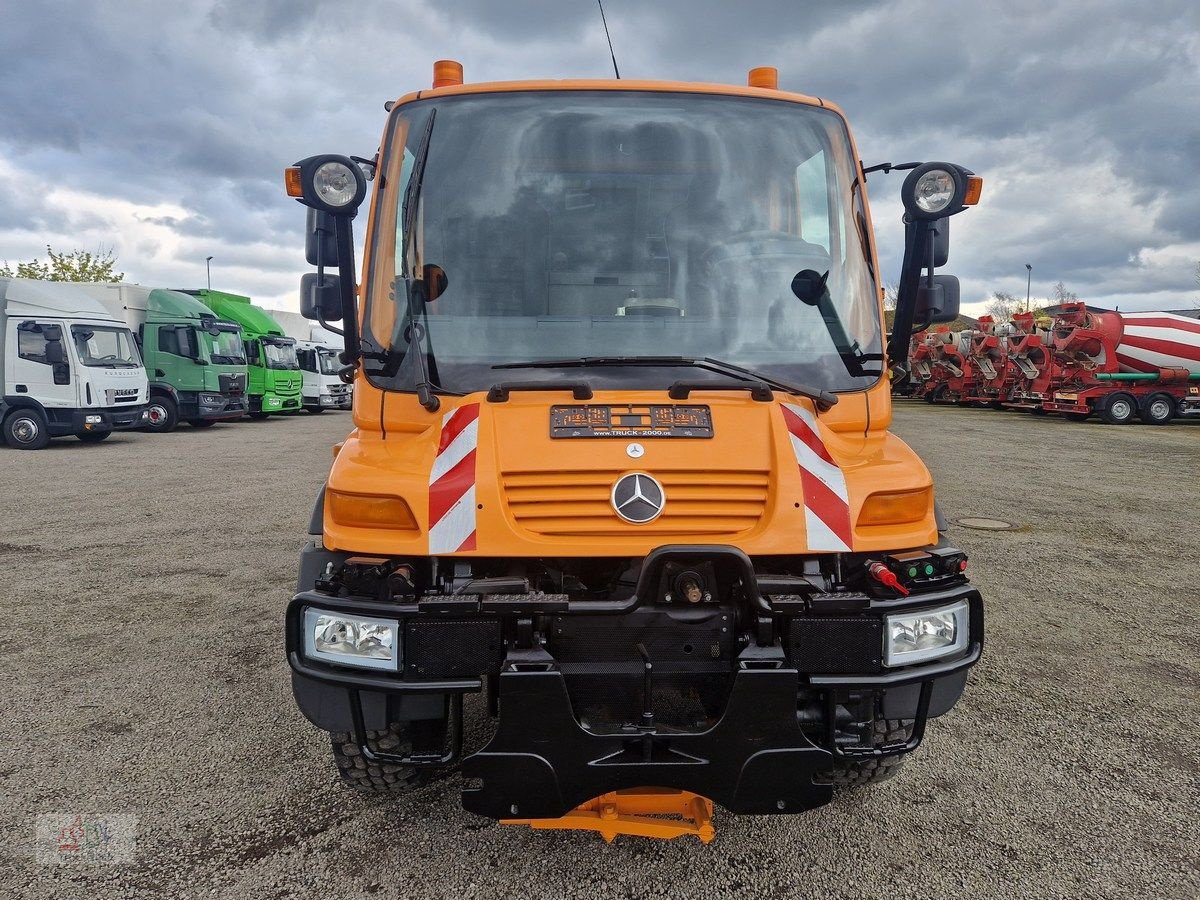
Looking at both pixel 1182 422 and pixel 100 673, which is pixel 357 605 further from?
pixel 1182 422

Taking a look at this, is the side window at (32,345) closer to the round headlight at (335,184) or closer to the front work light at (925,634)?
the round headlight at (335,184)

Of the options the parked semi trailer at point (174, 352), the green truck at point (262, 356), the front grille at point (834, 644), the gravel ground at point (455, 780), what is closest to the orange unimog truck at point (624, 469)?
the front grille at point (834, 644)

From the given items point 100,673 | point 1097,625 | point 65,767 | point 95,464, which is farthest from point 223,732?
point 95,464

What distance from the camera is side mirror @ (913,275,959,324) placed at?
319 centimetres

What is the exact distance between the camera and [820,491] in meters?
2.45

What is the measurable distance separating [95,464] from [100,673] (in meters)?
10.6

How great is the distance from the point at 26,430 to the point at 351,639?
17080 mm

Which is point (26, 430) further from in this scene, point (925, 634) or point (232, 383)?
point (925, 634)

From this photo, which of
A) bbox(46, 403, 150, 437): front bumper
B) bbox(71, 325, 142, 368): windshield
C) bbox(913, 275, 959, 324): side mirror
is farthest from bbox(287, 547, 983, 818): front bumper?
bbox(71, 325, 142, 368): windshield

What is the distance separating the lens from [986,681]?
411 centimetres

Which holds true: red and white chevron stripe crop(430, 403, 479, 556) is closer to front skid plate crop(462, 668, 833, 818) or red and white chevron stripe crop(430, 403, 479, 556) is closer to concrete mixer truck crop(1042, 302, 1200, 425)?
front skid plate crop(462, 668, 833, 818)

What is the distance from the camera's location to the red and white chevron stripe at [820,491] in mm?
2373

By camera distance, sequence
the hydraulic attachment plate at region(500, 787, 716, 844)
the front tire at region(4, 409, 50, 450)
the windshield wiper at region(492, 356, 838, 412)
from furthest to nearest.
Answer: the front tire at region(4, 409, 50, 450) → the windshield wiper at region(492, 356, 838, 412) → the hydraulic attachment plate at region(500, 787, 716, 844)

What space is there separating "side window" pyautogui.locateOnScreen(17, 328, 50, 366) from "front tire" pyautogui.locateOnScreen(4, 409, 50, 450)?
1037 millimetres
